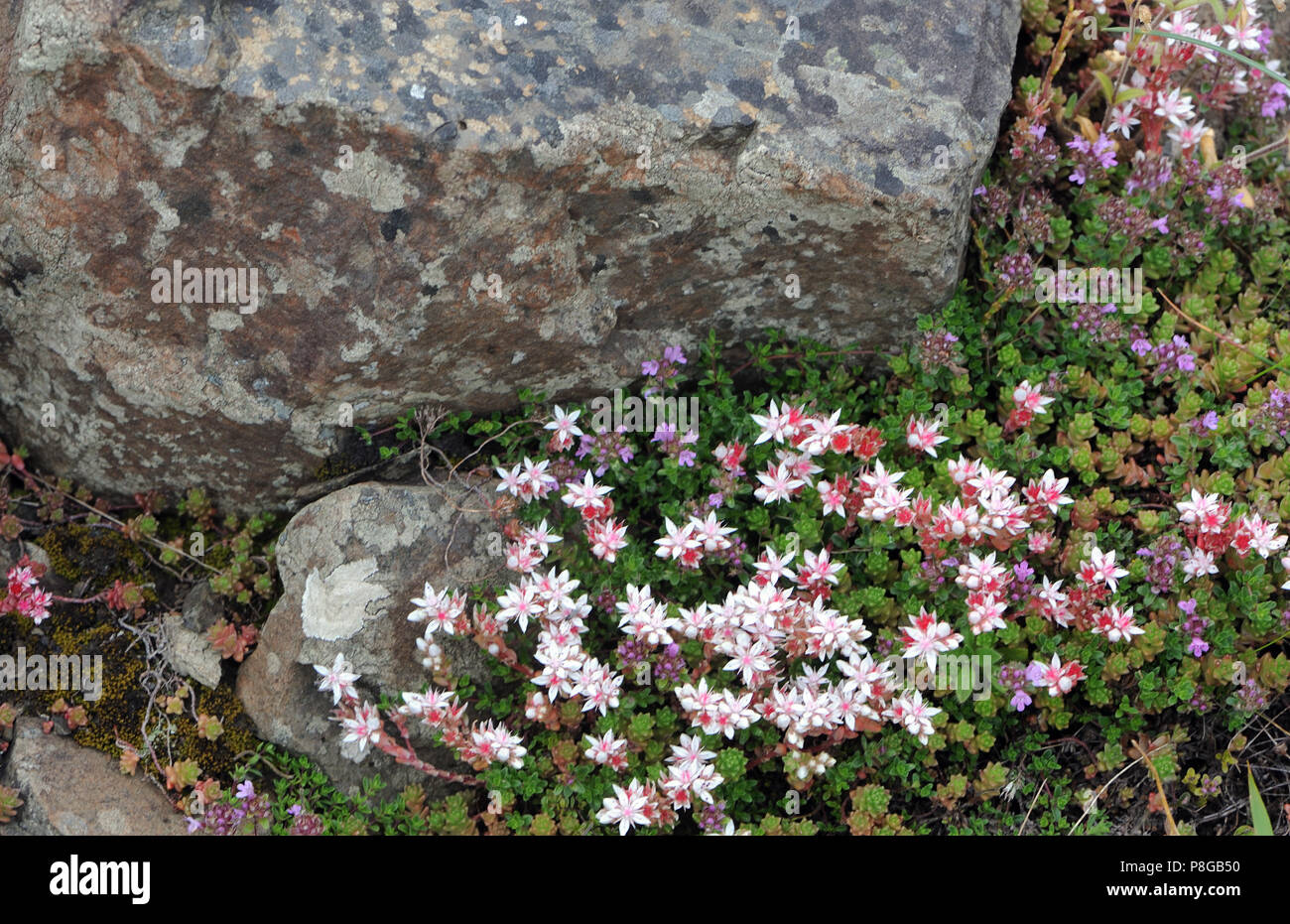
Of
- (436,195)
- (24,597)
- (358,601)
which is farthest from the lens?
(24,597)

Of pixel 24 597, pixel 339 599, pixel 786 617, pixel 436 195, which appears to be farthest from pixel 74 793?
pixel 786 617

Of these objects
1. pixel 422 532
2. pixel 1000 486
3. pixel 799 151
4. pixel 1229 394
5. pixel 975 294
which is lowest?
pixel 422 532

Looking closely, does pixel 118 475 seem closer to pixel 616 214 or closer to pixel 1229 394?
pixel 616 214

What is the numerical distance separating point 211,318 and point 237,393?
0.34 metres

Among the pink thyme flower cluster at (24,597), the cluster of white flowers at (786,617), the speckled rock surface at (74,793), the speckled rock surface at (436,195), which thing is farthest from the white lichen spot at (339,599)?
the pink thyme flower cluster at (24,597)

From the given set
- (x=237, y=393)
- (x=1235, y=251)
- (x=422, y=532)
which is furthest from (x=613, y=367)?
(x=1235, y=251)

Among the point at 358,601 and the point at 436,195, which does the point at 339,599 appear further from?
the point at 436,195

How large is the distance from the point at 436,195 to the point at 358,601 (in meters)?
1.77

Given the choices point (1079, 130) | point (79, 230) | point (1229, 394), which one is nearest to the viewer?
point (79, 230)

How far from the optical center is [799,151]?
461 centimetres

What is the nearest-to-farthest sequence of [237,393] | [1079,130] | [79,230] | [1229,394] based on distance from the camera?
[79,230] → [237,393] → [1229,394] → [1079,130]

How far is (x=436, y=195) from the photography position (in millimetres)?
4414

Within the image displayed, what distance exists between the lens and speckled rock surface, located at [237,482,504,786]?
15.7ft

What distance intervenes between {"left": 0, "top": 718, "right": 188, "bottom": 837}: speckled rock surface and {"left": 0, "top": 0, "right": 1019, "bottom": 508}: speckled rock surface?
1.31m
